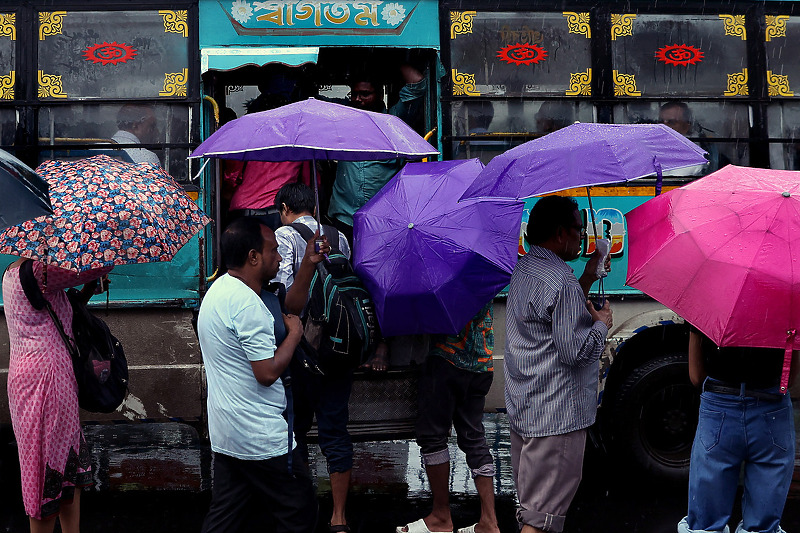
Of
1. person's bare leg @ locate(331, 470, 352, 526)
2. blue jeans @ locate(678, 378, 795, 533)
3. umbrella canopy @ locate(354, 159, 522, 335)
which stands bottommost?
person's bare leg @ locate(331, 470, 352, 526)

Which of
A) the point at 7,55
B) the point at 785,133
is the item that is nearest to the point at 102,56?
the point at 7,55

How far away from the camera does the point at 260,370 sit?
3.39m

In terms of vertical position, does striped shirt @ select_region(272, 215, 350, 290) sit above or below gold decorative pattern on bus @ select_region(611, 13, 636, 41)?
below

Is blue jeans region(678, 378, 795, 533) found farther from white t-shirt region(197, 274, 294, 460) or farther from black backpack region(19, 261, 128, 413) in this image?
black backpack region(19, 261, 128, 413)

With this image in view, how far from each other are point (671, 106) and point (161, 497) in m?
4.32

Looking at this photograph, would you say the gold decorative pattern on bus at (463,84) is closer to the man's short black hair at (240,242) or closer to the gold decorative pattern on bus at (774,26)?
the gold decorative pattern on bus at (774,26)

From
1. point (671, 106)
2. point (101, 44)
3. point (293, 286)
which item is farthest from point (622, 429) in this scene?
point (101, 44)

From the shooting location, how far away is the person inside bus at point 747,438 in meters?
3.42

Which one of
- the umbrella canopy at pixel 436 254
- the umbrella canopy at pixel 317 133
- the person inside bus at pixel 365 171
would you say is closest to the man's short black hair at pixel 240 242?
the umbrella canopy at pixel 317 133

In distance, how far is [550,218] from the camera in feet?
12.4

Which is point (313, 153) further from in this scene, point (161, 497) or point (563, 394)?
point (161, 497)

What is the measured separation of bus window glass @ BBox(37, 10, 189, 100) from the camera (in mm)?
5676

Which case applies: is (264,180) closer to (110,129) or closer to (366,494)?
(110,129)

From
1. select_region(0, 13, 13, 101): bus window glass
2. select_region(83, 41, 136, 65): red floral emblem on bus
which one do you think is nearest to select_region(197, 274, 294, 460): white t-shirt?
select_region(83, 41, 136, 65): red floral emblem on bus
